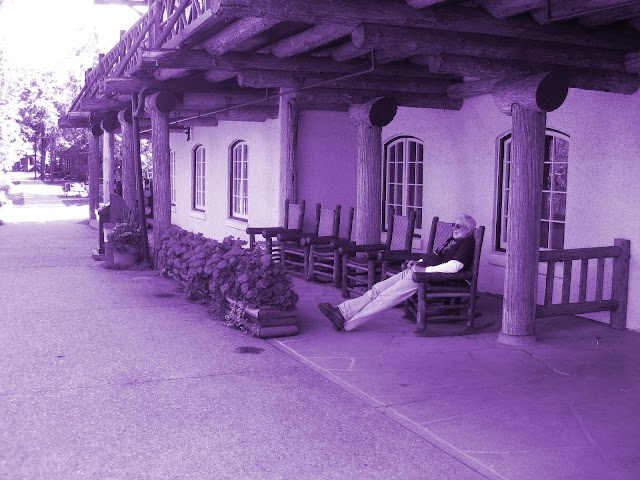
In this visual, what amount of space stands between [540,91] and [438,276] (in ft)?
6.36

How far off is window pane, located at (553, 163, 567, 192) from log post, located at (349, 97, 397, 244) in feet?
7.36

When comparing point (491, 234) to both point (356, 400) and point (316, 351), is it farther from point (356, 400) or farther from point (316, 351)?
point (356, 400)

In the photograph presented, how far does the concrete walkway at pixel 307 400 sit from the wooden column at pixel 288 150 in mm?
3408

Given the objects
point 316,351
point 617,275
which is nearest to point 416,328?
point 316,351

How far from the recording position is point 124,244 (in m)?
12.1

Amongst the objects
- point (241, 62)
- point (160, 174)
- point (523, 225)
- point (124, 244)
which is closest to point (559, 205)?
point (523, 225)

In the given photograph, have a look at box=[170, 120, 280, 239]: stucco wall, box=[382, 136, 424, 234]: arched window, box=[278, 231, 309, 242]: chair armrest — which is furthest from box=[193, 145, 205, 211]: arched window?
box=[382, 136, 424, 234]: arched window

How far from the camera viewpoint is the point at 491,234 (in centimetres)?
934

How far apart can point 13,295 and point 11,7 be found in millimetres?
14177

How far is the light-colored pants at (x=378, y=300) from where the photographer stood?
23.8ft

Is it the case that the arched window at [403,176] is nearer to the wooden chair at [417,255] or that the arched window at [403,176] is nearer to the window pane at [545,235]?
the wooden chair at [417,255]

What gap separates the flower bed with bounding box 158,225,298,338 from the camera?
729cm

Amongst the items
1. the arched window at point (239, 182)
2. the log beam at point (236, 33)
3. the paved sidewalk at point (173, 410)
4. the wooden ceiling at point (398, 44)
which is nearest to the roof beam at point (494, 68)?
the wooden ceiling at point (398, 44)

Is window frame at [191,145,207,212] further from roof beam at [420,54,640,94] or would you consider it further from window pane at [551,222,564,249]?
roof beam at [420,54,640,94]
